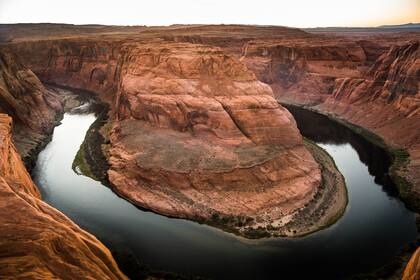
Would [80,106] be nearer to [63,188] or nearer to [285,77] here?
[63,188]

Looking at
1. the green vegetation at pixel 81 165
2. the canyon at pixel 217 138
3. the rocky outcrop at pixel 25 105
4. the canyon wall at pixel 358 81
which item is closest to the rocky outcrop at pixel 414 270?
the canyon at pixel 217 138

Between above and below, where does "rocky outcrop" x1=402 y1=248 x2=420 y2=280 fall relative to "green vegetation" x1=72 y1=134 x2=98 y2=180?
above

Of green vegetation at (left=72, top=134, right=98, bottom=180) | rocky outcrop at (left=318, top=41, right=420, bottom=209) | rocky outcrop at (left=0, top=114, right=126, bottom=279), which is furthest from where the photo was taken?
rocky outcrop at (left=318, top=41, right=420, bottom=209)

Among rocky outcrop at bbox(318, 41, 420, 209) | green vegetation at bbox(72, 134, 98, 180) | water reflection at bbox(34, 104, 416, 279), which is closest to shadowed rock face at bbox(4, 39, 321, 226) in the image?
water reflection at bbox(34, 104, 416, 279)

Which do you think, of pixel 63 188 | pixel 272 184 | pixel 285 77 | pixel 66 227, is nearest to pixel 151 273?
pixel 66 227

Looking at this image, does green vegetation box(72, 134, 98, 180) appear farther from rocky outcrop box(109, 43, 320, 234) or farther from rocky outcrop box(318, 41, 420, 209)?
rocky outcrop box(318, 41, 420, 209)

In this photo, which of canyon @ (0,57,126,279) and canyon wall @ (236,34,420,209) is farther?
canyon wall @ (236,34,420,209)

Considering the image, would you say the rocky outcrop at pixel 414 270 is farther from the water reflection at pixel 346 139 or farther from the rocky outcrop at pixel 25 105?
the rocky outcrop at pixel 25 105
